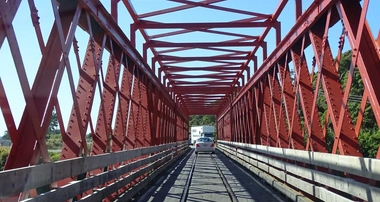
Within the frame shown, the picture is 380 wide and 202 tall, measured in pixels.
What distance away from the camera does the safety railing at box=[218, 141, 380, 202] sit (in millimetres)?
5508

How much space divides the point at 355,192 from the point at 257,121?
12.7 meters

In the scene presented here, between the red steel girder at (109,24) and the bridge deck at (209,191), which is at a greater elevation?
the red steel girder at (109,24)

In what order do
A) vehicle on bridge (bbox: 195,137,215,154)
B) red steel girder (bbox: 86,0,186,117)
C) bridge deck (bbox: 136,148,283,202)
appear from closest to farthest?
red steel girder (bbox: 86,0,186,117)
bridge deck (bbox: 136,148,283,202)
vehicle on bridge (bbox: 195,137,215,154)

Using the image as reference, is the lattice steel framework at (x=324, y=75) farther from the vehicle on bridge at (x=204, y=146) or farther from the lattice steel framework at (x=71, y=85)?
the vehicle on bridge at (x=204, y=146)

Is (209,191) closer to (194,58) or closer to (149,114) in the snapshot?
(149,114)

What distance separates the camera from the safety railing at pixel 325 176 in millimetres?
5508

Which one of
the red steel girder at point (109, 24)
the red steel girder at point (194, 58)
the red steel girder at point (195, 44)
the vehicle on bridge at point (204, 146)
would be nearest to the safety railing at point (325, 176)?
the red steel girder at point (109, 24)

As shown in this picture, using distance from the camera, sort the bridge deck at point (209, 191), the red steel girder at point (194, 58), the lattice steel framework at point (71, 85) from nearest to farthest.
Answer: the lattice steel framework at point (71, 85), the bridge deck at point (209, 191), the red steel girder at point (194, 58)

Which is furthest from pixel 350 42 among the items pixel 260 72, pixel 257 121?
pixel 257 121

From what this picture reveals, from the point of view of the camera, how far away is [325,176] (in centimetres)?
725

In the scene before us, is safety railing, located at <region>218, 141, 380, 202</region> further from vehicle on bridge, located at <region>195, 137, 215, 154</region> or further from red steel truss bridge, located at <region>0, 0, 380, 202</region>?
vehicle on bridge, located at <region>195, 137, 215, 154</region>

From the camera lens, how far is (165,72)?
27.3 m

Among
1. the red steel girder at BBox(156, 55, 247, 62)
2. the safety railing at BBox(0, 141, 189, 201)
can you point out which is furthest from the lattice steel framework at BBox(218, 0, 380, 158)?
the red steel girder at BBox(156, 55, 247, 62)

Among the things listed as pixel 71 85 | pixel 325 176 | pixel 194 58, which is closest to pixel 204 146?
pixel 194 58
